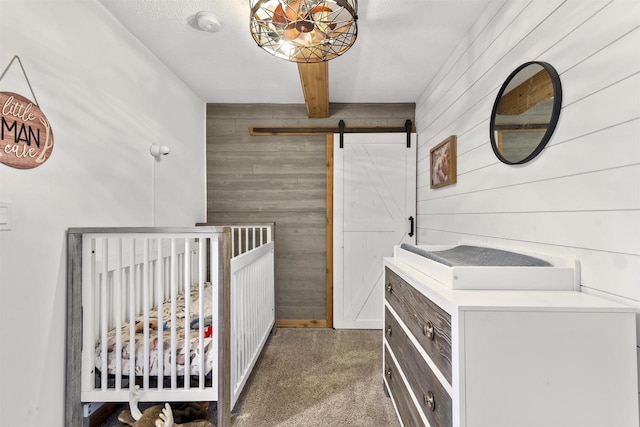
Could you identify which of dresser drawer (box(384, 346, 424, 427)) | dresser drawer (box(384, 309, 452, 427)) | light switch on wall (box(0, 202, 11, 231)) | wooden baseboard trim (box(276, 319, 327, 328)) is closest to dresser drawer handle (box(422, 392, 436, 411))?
dresser drawer (box(384, 309, 452, 427))

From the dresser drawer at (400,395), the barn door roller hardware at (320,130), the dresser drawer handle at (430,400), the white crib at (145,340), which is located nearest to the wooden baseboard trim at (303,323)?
the dresser drawer at (400,395)

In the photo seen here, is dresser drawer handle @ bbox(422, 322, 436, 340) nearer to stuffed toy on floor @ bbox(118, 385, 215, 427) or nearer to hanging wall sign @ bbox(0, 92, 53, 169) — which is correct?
stuffed toy on floor @ bbox(118, 385, 215, 427)

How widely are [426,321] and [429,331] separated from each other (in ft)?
0.16

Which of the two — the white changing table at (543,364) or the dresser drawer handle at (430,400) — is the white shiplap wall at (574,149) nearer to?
the white changing table at (543,364)

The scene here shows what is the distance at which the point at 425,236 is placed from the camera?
2842mm

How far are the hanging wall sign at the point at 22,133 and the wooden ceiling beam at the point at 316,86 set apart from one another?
57.2 inches

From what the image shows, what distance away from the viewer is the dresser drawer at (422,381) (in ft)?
3.36

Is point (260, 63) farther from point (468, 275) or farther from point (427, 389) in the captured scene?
point (427, 389)

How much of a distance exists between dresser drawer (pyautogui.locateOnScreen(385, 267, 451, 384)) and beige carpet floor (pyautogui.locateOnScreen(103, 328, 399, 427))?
0.67 meters

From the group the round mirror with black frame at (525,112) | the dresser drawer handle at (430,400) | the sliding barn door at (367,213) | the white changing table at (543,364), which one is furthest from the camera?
the sliding barn door at (367,213)

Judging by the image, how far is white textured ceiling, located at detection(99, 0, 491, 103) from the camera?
177 cm

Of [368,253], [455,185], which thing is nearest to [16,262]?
Result: [455,185]

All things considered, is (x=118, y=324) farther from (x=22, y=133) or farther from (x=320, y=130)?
(x=320, y=130)

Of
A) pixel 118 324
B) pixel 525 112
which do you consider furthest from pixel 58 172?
pixel 525 112
